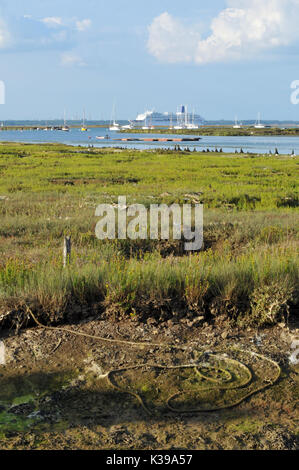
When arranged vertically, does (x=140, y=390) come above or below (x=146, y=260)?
below

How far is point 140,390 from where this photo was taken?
4867mm

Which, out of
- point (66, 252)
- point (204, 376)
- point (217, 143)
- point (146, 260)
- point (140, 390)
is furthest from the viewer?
point (217, 143)

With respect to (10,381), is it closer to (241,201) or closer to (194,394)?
(194,394)

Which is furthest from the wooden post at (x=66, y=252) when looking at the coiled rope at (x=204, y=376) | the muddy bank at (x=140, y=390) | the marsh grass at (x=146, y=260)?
the coiled rope at (x=204, y=376)

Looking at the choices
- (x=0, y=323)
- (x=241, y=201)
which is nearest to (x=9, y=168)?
(x=241, y=201)

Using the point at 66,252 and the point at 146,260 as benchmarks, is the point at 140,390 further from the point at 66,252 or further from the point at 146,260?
the point at 146,260

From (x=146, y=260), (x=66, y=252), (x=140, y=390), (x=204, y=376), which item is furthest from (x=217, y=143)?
(x=140, y=390)

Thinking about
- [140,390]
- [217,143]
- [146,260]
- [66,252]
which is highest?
[217,143]

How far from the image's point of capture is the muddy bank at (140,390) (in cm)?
410

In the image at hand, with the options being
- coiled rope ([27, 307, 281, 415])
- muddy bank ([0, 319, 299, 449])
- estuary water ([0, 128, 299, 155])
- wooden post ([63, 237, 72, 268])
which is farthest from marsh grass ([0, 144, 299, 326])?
estuary water ([0, 128, 299, 155])

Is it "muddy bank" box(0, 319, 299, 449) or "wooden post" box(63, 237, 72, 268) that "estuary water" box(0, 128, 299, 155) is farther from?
"muddy bank" box(0, 319, 299, 449)

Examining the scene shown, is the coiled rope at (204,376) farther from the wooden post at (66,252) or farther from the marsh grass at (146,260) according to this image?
Result: the wooden post at (66,252)

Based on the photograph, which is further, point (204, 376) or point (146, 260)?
point (146, 260)
